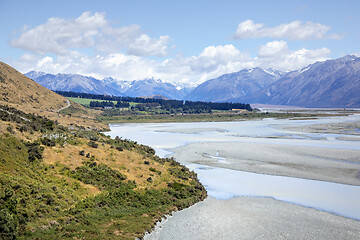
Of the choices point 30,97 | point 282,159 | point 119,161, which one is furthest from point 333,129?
point 30,97

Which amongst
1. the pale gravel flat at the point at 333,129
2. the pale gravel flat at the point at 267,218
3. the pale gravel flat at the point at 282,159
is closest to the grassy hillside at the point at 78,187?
the pale gravel flat at the point at 267,218

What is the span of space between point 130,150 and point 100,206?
20890 mm

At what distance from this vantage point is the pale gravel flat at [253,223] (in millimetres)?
27766

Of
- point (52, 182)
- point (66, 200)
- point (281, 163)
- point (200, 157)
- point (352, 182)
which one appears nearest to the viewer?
point (66, 200)

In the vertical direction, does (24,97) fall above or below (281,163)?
above

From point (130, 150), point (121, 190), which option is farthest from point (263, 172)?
point (121, 190)

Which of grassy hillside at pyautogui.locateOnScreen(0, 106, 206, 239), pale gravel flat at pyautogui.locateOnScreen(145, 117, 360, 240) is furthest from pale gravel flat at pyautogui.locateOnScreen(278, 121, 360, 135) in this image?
grassy hillside at pyautogui.locateOnScreen(0, 106, 206, 239)

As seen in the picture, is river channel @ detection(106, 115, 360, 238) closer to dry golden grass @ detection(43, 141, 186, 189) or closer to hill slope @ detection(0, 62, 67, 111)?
dry golden grass @ detection(43, 141, 186, 189)

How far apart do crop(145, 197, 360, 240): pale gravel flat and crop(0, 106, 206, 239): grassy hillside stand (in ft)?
7.18

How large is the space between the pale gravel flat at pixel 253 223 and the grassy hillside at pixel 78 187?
2.19 metres

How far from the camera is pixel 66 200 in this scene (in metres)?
30.1

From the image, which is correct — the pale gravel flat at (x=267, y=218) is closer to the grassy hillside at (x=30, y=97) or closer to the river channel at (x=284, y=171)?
the river channel at (x=284, y=171)

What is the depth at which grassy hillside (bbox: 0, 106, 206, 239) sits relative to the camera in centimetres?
2550

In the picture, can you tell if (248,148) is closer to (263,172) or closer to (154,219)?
(263,172)
